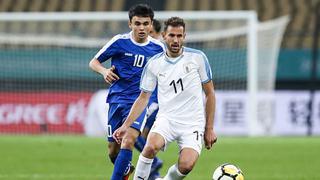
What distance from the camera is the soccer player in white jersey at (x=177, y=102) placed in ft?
27.1

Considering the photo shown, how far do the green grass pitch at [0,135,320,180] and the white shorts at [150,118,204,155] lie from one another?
267 cm

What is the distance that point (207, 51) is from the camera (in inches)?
832

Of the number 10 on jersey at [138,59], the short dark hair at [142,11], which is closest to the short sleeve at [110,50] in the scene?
the number 10 on jersey at [138,59]

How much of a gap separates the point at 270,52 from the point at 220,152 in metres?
6.50

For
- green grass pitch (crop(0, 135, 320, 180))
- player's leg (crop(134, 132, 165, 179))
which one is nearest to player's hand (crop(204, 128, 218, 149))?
player's leg (crop(134, 132, 165, 179))

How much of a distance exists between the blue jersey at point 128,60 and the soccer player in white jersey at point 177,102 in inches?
37.4

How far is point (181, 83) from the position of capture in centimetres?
845

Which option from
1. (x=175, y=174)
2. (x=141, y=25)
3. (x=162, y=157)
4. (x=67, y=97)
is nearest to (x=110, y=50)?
(x=141, y=25)

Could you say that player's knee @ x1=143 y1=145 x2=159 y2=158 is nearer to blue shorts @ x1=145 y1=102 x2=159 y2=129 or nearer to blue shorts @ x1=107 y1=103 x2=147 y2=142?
blue shorts @ x1=107 y1=103 x2=147 y2=142

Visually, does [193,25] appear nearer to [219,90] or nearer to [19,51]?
[219,90]

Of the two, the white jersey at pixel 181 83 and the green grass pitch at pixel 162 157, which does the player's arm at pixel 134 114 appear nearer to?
the white jersey at pixel 181 83

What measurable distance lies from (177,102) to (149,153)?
0.60m

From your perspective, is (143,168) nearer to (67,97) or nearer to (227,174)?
(227,174)

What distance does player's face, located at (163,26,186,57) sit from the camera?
8.21 meters
